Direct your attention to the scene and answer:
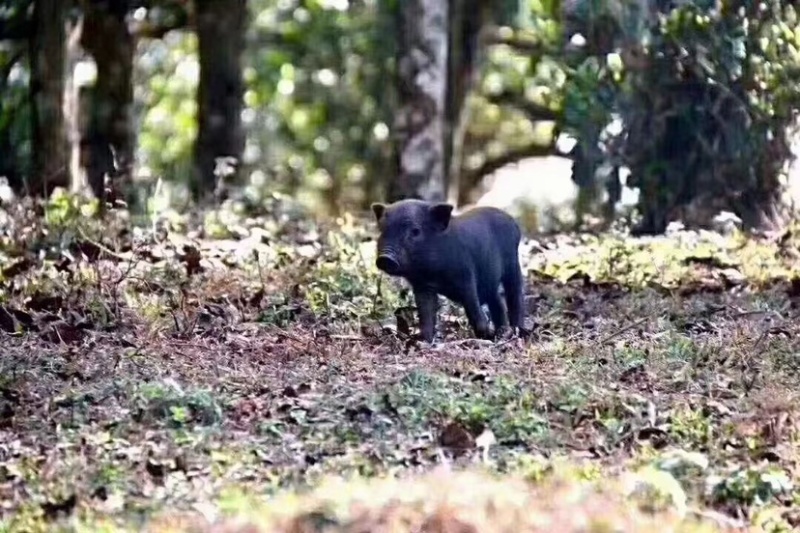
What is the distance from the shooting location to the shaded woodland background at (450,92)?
14938 mm

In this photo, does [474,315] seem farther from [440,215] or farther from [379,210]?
[379,210]

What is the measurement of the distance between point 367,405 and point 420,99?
25.5ft

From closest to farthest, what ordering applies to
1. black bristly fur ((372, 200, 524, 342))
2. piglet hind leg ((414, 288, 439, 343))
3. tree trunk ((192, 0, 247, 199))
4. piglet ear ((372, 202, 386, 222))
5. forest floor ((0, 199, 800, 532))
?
1. forest floor ((0, 199, 800, 532))
2. black bristly fur ((372, 200, 524, 342))
3. piglet hind leg ((414, 288, 439, 343))
4. piglet ear ((372, 202, 386, 222))
5. tree trunk ((192, 0, 247, 199))

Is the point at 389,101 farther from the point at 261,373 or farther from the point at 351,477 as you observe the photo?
the point at 351,477

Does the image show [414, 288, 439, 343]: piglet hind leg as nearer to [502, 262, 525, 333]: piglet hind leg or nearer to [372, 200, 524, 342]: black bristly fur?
[372, 200, 524, 342]: black bristly fur

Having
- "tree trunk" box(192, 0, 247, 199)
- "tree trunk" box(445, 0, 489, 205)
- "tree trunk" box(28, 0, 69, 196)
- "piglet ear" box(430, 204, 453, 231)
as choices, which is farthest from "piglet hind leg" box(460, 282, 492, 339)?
"tree trunk" box(445, 0, 489, 205)

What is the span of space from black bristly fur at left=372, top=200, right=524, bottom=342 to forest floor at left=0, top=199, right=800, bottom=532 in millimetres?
291

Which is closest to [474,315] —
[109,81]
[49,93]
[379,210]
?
[379,210]

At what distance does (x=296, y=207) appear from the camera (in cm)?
1596

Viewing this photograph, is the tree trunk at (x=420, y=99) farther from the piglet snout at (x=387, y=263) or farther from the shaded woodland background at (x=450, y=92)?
the piglet snout at (x=387, y=263)

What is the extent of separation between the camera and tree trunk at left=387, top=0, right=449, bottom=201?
1423cm

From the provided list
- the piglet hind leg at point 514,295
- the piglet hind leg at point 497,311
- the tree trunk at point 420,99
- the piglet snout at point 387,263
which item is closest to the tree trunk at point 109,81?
the tree trunk at point 420,99

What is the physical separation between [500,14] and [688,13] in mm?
3730

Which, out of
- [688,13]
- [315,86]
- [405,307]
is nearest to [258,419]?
[405,307]
